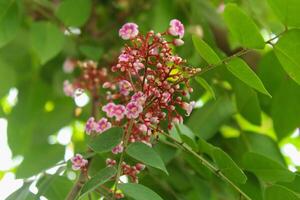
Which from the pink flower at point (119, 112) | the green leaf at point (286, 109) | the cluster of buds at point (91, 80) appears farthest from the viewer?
the cluster of buds at point (91, 80)

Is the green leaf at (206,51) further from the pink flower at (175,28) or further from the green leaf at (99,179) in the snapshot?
the green leaf at (99,179)

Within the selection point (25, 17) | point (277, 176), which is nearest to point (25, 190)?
point (277, 176)

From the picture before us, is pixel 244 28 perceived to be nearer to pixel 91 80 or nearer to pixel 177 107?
pixel 177 107

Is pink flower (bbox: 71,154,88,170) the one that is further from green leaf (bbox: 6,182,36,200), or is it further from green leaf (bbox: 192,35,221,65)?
green leaf (bbox: 192,35,221,65)

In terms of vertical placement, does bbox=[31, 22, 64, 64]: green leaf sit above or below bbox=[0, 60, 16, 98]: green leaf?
above

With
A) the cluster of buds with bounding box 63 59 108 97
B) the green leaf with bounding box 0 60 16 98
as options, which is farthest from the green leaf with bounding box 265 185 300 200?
the green leaf with bounding box 0 60 16 98

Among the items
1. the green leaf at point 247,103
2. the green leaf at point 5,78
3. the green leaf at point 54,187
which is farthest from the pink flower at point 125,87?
the green leaf at point 5,78
